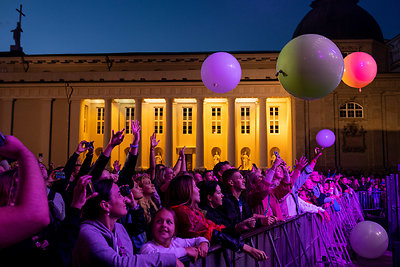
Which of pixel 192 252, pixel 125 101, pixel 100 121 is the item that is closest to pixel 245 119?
pixel 125 101

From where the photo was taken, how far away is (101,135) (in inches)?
1560

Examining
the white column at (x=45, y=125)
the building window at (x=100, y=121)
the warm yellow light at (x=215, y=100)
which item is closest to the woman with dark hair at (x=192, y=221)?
the warm yellow light at (x=215, y=100)

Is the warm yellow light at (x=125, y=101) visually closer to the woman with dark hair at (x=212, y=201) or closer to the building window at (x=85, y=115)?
the building window at (x=85, y=115)

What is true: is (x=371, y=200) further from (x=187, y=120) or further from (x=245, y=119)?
(x=187, y=120)

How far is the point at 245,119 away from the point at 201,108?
19.9ft

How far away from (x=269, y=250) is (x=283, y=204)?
2329 millimetres

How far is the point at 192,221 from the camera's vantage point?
3.87m

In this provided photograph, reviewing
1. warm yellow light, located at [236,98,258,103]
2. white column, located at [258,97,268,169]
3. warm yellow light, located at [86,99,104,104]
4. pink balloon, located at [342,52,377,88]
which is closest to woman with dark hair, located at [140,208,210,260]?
pink balloon, located at [342,52,377,88]

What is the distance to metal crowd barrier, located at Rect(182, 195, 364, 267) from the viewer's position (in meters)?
3.84

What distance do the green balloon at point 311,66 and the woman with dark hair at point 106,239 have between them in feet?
16.0

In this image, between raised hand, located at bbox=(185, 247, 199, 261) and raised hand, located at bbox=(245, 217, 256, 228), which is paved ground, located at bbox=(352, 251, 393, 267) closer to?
raised hand, located at bbox=(245, 217, 256, 228)

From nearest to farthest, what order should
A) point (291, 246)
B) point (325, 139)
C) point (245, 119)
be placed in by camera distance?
point (291, 246) → point (325, 139) → point (245, 119)

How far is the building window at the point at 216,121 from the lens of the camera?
131 ft

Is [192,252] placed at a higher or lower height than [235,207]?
lower
